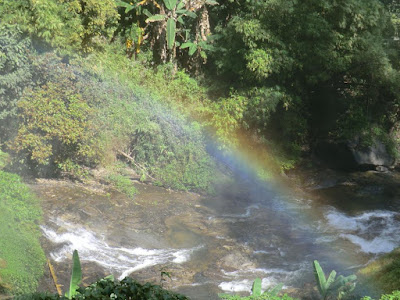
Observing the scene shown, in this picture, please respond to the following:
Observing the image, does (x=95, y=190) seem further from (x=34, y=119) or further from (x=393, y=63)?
(x=393, y=63)

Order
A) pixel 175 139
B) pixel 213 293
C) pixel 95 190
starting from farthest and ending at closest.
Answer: pixel 175 139 → pixel 95 190 → pixel 213 293

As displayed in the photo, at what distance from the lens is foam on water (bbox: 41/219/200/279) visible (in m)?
12.9

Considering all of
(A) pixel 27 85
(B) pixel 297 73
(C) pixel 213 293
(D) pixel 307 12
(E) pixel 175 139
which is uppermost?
(D) pixel 307 12

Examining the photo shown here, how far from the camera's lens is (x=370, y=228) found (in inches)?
652

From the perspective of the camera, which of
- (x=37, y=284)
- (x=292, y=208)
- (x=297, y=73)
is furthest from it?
(x=297, y=73)

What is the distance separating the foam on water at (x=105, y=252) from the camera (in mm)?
12906

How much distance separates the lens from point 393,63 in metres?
22.6

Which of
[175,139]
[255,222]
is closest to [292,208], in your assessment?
[255,222]

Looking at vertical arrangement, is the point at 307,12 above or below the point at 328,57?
above

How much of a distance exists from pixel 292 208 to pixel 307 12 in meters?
8.05

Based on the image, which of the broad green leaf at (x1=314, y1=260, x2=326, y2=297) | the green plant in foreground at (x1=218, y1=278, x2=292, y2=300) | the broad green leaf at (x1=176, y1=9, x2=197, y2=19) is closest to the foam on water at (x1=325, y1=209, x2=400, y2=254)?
the broad green leaf at (x1=314, y1=260, x2=326, y2=297)

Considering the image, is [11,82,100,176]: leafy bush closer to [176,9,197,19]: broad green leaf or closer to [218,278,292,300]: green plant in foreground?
[176,9,197,19]: broad green leaf

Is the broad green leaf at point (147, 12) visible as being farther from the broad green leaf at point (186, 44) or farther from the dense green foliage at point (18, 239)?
the dense green foliage at point (18, 239)

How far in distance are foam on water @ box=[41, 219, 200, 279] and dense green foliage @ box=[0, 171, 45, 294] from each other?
1.92ft
